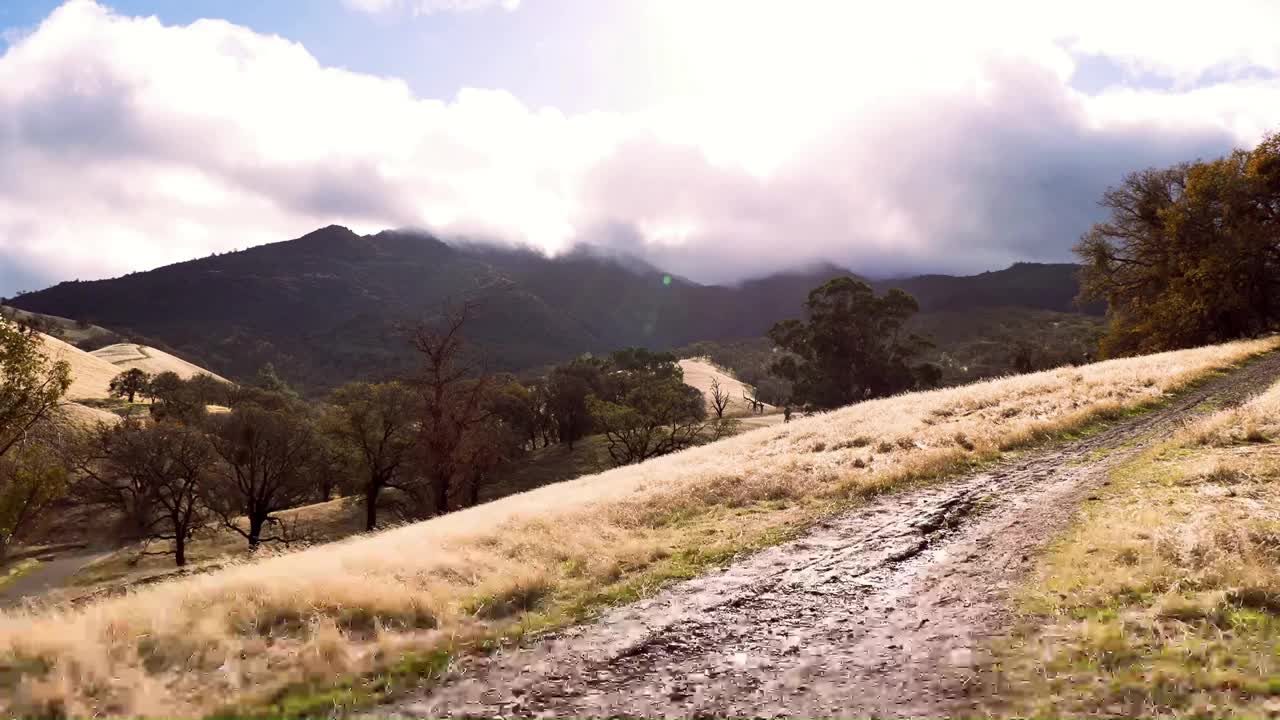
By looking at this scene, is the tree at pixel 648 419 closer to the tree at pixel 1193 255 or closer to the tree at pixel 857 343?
the tree at pixel 857 343

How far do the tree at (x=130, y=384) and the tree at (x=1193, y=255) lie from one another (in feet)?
489

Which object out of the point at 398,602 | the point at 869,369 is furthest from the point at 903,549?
the point at 869,369

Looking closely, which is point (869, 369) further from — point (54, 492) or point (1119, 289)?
point (54, 492)

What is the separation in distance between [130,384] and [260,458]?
95589mm

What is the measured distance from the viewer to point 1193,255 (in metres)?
38.4

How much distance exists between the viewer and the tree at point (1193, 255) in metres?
36.4

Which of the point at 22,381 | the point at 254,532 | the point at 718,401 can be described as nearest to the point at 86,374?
the point at 254,532

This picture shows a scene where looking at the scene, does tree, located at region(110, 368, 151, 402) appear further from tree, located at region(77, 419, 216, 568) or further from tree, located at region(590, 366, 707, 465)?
tree, located at region(590, 366, 707, 465)

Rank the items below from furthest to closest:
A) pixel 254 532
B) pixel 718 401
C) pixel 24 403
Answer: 1. pixel 718 401
2. pixel 254 532
3. pixel 24 403

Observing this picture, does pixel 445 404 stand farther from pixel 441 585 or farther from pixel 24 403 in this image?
pixel 441 585

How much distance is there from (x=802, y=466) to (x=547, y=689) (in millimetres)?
12900

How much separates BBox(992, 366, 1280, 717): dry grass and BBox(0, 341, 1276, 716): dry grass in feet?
16.6

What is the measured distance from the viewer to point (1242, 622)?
6324 mm

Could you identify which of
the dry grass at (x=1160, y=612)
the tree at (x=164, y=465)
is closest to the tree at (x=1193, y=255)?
the dry grass at (x=1160, y=612)
